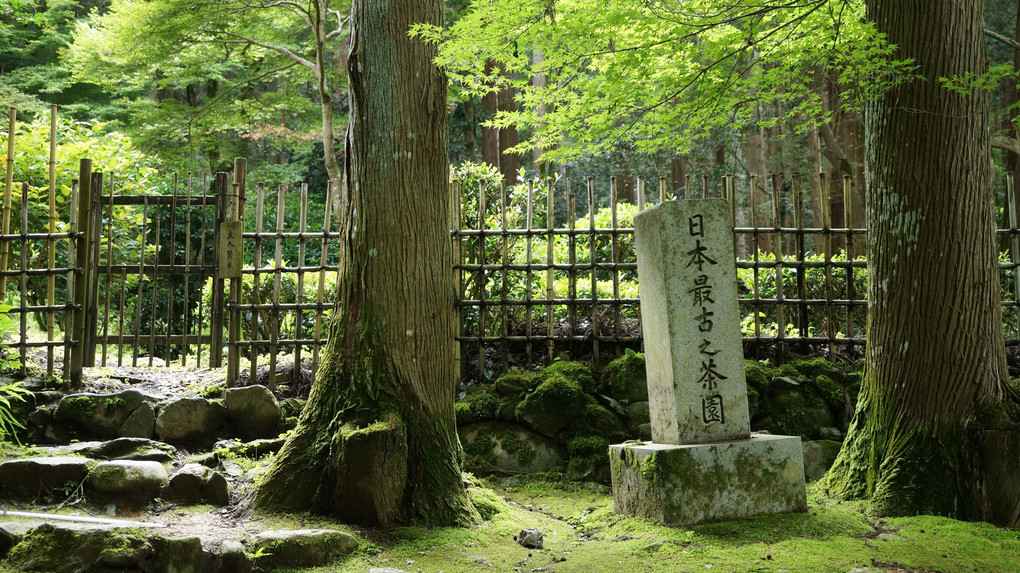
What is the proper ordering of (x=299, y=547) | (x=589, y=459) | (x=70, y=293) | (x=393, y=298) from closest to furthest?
(x=299, y=547) → (x=393, y=298) → (x=589, y=459) → (x=70, y=293)

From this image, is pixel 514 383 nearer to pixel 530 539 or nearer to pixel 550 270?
pixel 550 270

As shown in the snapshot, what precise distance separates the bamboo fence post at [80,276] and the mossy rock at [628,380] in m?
4.40

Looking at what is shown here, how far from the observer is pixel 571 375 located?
5863 mm

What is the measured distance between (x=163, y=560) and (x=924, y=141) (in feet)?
15.6

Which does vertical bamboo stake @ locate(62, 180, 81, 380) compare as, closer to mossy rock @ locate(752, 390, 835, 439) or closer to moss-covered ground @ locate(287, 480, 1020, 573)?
moss-covered ground @ locate(287, 480, 1020, 573)

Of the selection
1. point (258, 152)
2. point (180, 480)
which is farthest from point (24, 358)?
point (258, 152)

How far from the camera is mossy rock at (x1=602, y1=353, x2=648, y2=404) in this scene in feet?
19.2

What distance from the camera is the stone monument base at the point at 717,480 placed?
13.4 feet

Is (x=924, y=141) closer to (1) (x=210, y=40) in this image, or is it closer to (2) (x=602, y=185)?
(1) (x=210, y=40)

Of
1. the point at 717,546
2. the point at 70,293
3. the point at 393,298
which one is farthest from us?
the point at 70,293

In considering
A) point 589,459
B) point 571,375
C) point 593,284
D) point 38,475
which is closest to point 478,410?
point 571,375

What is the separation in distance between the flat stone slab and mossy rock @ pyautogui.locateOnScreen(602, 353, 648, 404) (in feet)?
12.7

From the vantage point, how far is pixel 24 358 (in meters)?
5.69

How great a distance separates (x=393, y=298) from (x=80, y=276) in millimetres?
3215
